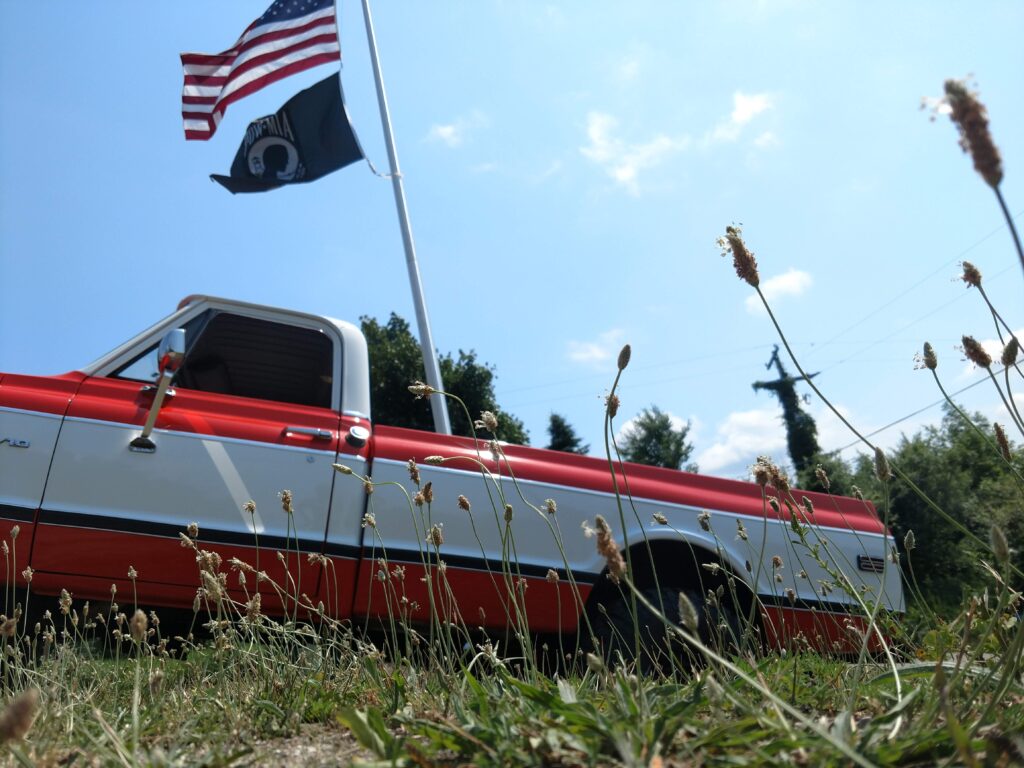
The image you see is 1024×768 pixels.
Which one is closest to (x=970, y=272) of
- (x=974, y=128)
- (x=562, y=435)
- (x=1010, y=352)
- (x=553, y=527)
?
(x=1010, y=352)

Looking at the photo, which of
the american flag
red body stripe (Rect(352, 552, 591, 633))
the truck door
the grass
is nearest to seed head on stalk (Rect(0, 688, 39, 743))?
the grass

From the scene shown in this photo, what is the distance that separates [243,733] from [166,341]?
7.72 feet

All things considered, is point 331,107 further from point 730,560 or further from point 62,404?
point 730,560

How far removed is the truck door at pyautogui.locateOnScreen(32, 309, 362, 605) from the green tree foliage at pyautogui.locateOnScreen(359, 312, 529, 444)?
64.4ft

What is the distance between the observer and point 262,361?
175 inches

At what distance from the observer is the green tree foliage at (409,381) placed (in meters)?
25.4

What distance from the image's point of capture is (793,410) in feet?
117

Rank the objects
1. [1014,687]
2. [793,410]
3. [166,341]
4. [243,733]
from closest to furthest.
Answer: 1. [1014,687]
2. [243,733]
3. [166,341]
4. [793,410]

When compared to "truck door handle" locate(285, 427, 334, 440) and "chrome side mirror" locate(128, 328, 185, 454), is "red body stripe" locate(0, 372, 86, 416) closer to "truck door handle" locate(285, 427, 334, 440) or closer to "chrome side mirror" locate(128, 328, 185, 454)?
"chrome side mirror" locate(128, 328, 185, 454)

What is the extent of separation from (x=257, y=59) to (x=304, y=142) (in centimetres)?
120

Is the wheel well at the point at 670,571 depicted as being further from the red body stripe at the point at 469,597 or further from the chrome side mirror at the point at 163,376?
→ the chrome side mirror at the point at 163,376

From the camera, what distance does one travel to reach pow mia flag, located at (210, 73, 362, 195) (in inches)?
386

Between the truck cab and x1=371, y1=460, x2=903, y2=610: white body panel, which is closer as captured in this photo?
the truck cab

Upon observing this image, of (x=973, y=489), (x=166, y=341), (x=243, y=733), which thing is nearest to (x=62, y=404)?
(x=166, y=341)
